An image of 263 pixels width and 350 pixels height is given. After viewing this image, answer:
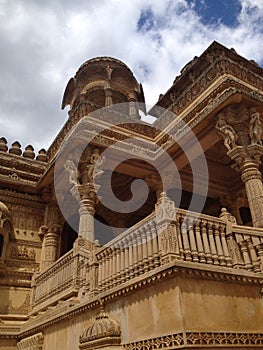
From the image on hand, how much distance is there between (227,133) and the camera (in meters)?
7.57

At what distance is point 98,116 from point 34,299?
5.16 meters

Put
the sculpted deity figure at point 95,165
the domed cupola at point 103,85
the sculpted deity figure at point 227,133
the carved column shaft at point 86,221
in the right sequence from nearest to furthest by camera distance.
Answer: the sculpted deity figure at point 227,133 < the carved column shaft at point 86,221 < the sculpted deity figure at point 95,165 < the domed cupola at point 103,85

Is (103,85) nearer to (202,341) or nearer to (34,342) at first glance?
(34,342)

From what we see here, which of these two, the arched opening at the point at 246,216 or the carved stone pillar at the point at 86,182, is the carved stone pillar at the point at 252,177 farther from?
the arched opening at the point at 246,216

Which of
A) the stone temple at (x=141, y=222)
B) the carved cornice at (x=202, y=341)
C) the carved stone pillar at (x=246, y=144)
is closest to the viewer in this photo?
the carved cornice at (x=202, y=341)

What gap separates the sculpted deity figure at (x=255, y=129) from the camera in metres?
7.55

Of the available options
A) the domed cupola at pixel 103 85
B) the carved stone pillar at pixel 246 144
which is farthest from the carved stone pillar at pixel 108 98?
the carved stone pillar at pixel 246 144

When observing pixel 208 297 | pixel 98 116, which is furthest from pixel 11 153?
pixel 208 297

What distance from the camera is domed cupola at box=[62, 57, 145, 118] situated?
1575cm

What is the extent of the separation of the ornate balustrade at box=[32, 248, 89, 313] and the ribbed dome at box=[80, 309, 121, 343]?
5.69 feet

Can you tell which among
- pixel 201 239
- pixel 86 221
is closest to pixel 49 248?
pixel 86 221

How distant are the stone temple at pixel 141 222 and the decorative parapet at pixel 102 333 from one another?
2 centimetres

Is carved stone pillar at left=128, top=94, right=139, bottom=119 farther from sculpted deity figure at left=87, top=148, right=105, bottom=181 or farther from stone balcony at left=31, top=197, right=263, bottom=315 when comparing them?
stone balcony at left=31, top=197, right=263, bottom=315

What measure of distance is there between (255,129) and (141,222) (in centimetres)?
392
